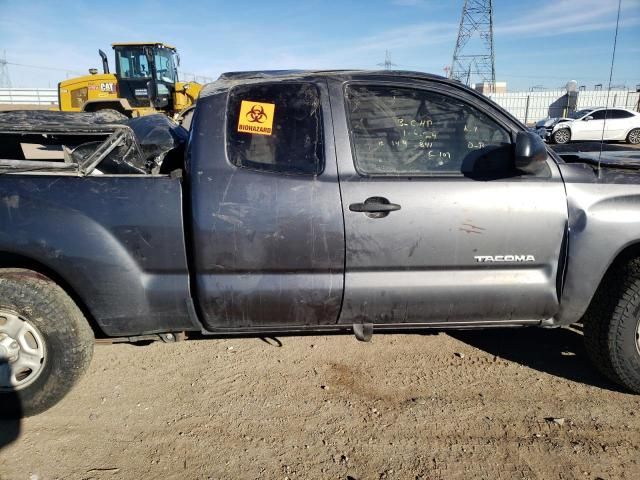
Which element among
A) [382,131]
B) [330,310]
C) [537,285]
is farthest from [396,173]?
[537,285]

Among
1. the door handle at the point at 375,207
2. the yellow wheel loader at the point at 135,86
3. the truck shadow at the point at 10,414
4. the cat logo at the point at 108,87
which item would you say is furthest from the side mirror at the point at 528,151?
the cat logo at the point at 108,87

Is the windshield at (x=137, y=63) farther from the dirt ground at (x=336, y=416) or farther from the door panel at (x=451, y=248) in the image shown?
the door panel at (x=451, y=248)

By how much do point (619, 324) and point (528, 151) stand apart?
46.8 inches

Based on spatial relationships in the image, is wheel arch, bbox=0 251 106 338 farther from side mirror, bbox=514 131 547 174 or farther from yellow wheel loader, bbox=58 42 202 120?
yellow wheel loader, bbox=58 42 202 120

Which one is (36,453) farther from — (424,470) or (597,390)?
(597,390)

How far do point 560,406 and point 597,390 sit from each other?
350 mm

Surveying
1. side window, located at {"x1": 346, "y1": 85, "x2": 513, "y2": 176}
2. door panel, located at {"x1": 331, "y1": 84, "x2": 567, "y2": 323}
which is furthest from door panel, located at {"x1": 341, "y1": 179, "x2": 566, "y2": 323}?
side window, located at {"x1": 346, "y1": 85, "x2": 513, "y2": 176}

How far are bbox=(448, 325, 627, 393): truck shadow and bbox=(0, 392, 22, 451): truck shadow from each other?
2.98 metres

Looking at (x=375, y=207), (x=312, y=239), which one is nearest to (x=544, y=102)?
(x=375, y=207)

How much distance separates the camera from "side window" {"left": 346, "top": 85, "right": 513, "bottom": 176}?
2641 millimetres

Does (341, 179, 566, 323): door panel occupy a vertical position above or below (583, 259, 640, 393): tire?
above

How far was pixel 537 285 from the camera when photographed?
2.65 m

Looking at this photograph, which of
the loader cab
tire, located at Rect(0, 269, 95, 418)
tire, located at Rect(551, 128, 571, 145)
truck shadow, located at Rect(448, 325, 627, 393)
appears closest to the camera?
tire, located at Rect(0, 269, 95, 418)

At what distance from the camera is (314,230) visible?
2512 millimetres
